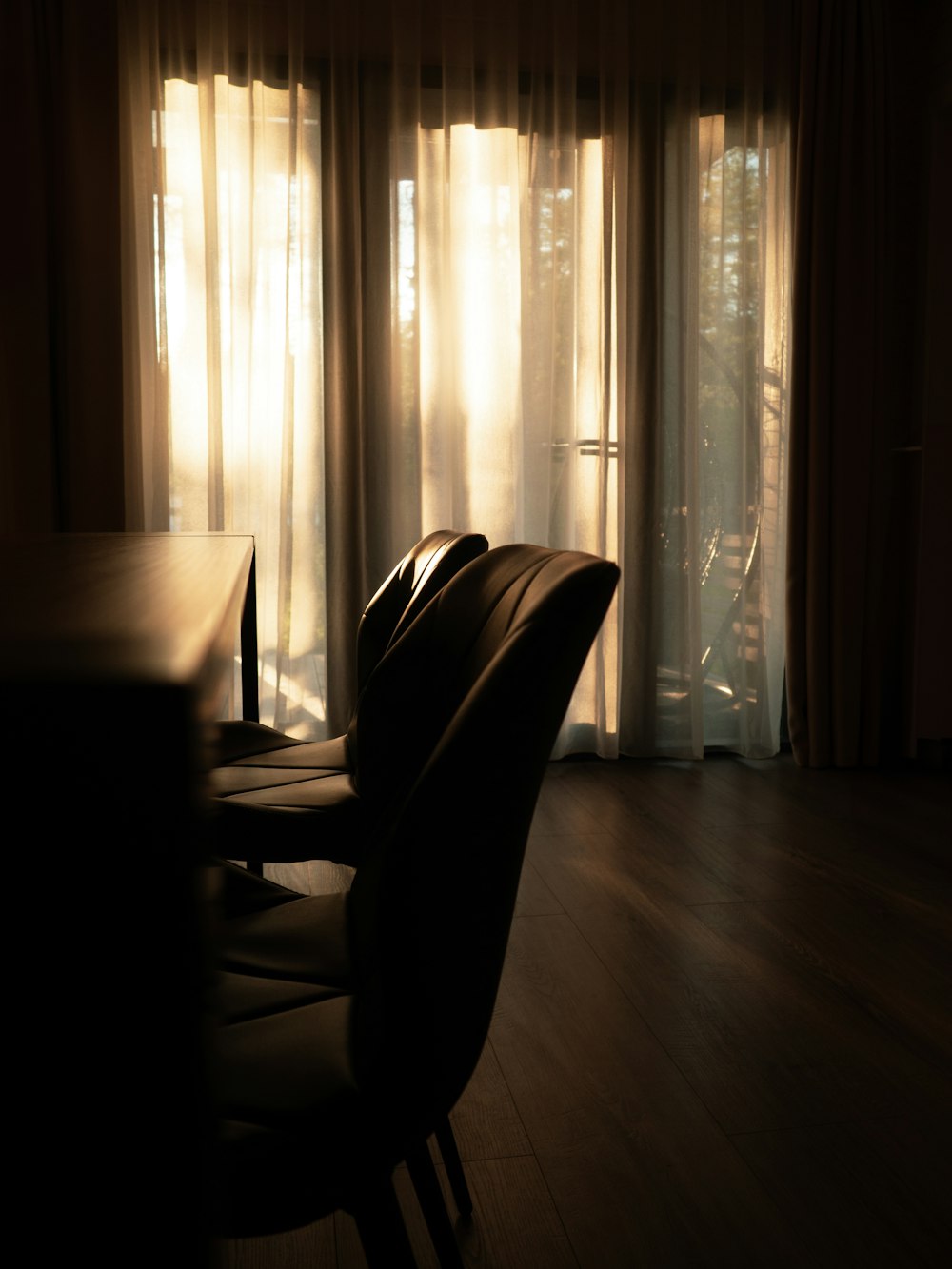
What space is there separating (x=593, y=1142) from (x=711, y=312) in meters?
2.98

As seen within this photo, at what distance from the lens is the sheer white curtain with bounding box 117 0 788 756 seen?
11.4ft

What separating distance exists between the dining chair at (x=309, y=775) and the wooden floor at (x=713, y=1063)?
1.62ft

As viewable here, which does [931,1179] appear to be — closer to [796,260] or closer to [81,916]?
[81,916]

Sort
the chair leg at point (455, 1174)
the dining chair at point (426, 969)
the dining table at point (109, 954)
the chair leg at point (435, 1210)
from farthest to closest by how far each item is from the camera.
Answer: the chair leg at point (455, 1174) < the chair leg at point (435, 1210) < the dining chair at point (426, 969) < the dining table at point (109, 954)

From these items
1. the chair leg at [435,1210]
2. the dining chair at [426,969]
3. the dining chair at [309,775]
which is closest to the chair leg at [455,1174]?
the chair leg at [435,1210]

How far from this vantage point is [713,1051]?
1.87m

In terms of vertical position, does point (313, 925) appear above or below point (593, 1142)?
above

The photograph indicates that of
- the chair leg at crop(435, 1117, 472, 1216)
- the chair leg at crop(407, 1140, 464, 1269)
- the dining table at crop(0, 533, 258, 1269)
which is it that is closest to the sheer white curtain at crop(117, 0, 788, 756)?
the chair leg at crop(435, 1117, 472, 1216)

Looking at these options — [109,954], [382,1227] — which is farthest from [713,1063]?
[109,954]

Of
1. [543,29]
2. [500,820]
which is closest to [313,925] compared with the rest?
[500,820]

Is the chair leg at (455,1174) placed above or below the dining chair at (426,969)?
below

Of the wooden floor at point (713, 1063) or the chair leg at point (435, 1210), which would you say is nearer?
the chair leg at point (435, 1210)

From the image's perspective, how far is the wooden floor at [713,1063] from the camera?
142 centimetres

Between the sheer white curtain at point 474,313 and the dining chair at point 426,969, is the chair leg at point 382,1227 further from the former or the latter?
the sheer white curtain at point 474,313
